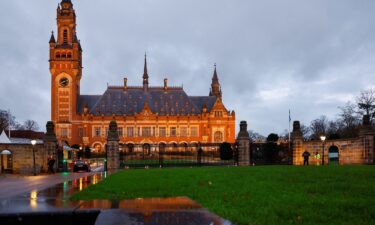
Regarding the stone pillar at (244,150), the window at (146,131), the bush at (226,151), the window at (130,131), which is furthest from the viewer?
the window at (146,131)

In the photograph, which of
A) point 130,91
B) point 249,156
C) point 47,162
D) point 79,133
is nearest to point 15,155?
point 47,162

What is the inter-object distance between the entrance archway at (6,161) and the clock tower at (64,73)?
167 ft

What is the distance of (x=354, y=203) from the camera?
342 inches

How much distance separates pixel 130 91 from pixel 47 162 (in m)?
62.8

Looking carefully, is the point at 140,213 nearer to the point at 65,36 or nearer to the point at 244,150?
the point at 244,150

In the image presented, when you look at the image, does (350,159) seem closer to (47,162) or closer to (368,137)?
(368,137)

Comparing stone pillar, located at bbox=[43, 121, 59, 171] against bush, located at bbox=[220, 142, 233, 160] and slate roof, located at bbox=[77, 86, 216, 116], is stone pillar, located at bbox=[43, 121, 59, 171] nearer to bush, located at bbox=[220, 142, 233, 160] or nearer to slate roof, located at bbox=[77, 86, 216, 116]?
bush, located at bbox=[220, 142, 233, 160]

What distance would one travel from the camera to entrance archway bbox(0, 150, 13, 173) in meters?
32.1

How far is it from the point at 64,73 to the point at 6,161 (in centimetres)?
5341

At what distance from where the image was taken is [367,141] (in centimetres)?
3200

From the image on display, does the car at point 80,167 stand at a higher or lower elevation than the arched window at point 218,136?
lower

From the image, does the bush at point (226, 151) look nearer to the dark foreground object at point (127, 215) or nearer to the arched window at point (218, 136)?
the dark foreground object at point (127, 215)

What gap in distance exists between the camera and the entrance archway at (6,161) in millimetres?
32062

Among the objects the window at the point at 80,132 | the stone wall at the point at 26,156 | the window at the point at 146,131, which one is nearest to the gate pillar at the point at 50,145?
the stone wall at the point at 26,156
